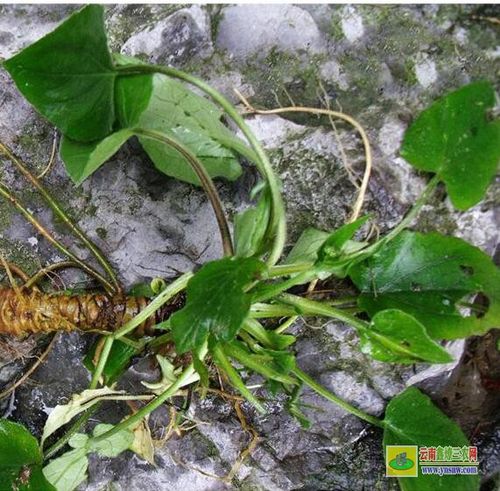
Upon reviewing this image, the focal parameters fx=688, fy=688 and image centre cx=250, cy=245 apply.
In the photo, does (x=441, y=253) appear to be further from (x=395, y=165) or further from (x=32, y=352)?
(x=32, y=352)

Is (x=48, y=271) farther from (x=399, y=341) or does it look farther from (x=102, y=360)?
(x=399, y=341)

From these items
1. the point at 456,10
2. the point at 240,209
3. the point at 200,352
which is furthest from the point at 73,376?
the point at 456,10

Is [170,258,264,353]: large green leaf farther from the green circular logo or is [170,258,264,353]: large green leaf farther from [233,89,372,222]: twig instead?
the green circular logo

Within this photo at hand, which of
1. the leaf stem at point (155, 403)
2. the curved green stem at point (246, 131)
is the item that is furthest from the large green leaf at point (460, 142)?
the leaf stem at point (155, 403)

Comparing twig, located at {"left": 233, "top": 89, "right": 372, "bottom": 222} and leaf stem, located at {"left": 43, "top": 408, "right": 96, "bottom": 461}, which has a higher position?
twig, located at {"left": 233, "top": 89, "right": 372, "bottom": 222}

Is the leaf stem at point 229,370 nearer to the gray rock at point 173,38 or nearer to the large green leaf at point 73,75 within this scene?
the large green leaf at point 73,75

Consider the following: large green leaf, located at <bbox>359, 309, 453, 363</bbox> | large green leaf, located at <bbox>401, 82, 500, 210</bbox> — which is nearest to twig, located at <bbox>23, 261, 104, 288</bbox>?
large green leaf, located at <bbox>359, 309, 453, 363</bbox>
